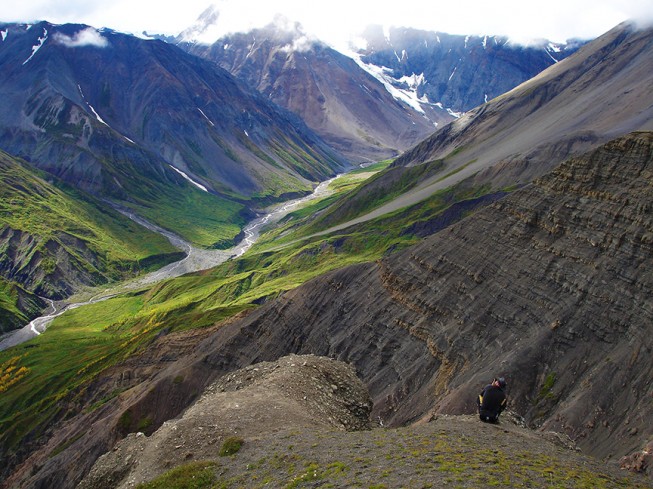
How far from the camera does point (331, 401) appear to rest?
42125 mm

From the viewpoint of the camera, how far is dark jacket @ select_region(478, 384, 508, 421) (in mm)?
31375

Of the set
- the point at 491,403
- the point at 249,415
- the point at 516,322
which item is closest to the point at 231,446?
the point at 249,415

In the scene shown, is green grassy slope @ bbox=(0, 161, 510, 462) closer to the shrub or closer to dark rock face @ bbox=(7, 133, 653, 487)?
dark rock face @ bbox=(7, 133, 653, 487)

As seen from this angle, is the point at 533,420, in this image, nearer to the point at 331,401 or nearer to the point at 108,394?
the point at 331,401

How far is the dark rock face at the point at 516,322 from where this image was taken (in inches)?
1756

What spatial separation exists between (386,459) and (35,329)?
181 meters

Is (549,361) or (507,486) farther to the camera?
(549,361)

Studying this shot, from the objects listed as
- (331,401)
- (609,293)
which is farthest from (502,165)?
(331,401)

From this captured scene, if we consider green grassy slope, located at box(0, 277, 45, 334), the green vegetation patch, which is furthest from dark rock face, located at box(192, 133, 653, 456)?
green grassy slope, located at box(0, 277, 45, 334)

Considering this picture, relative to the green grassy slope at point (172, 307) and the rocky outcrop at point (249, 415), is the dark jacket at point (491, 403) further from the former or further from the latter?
the green grassy slope at point (172, 307)

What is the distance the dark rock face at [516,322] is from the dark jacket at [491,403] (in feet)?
36.0

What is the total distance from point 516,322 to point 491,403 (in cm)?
2431

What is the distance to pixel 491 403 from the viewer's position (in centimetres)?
3192

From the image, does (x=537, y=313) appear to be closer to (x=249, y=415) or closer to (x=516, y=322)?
(x=516, y=322)
